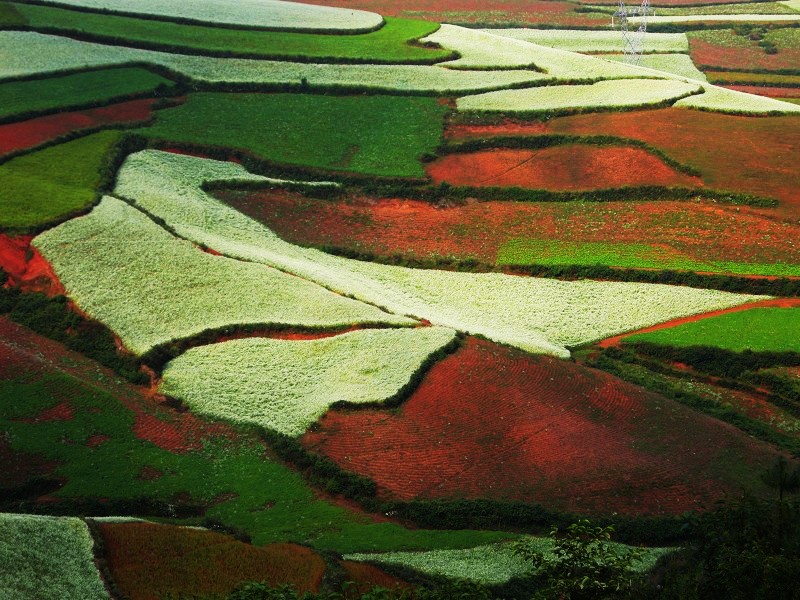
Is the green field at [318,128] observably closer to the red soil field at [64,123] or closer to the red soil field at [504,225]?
the red soil field at [64,123]

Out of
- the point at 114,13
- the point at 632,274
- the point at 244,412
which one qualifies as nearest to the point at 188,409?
the point at 244,412

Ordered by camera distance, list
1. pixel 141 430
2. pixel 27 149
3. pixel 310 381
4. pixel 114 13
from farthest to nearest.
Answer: pixel 114 13
pixel 27 149
pixel 310 381
pixel 141 430

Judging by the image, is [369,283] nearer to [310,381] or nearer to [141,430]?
[310,381]

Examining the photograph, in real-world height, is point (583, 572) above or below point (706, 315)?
above

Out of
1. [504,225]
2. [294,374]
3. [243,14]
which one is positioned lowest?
[294,374]

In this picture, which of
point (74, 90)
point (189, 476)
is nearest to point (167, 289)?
point (189, 476)

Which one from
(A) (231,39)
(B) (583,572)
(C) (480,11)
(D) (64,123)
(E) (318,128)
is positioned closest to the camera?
(B) (583,572)

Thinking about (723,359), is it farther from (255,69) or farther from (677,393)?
(255,69)
